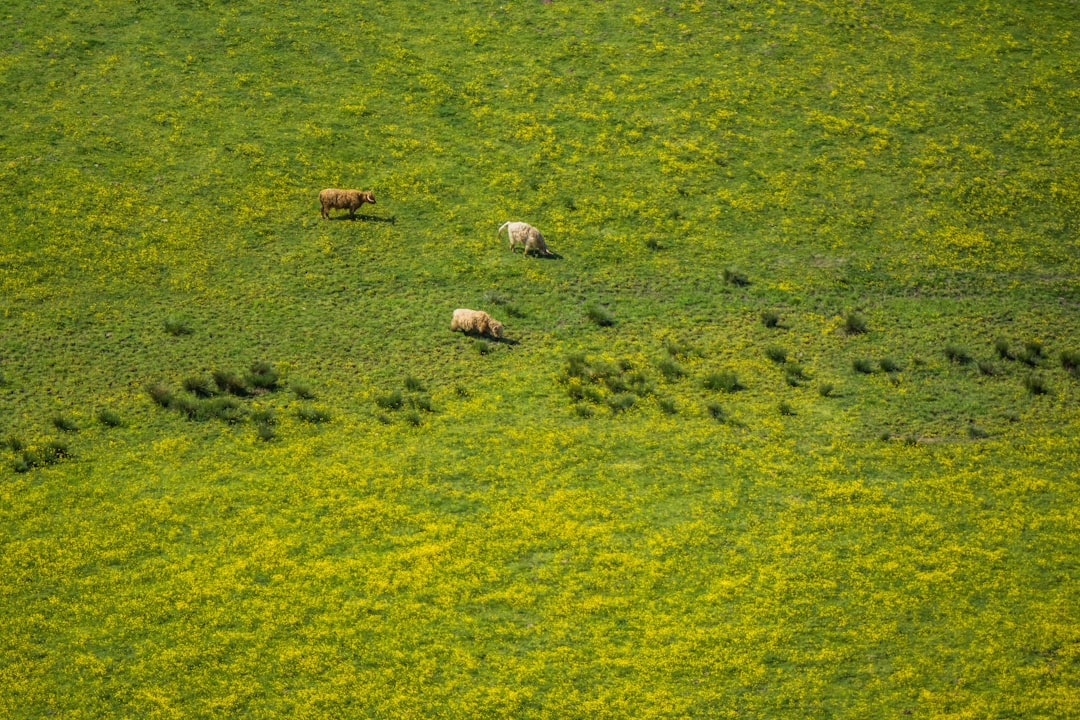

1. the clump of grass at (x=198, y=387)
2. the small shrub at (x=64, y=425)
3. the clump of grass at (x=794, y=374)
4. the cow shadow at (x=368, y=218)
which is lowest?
the small shrub at (x=64, y=425)

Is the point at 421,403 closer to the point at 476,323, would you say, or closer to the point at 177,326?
the point at 476,323

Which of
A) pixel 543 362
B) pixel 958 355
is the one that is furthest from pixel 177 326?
pixel 958 355

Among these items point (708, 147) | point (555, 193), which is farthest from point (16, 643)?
point (708, 147)

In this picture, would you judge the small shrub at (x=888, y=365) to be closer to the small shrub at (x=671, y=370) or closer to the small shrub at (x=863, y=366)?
the small shrub at (x=863, y=366)

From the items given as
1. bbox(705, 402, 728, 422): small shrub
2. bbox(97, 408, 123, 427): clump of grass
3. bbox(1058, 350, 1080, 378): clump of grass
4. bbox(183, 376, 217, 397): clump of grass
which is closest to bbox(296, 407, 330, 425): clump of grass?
bbox(183, 376, 217, 397): clump of grass

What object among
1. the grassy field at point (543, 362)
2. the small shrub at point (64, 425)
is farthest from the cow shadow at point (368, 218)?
the small shrub at point (64, 425)
